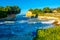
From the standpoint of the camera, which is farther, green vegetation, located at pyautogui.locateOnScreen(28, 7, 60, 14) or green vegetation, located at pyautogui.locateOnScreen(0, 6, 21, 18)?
green vegetation, located at pyautogui.locateOnScreen(28, 7, 60, 14)

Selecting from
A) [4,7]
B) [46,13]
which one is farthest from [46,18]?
[4,7]

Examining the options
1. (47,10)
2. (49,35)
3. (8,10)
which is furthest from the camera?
(8,10)

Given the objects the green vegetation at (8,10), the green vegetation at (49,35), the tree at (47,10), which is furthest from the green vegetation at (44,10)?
the green vegetation at (49,35)

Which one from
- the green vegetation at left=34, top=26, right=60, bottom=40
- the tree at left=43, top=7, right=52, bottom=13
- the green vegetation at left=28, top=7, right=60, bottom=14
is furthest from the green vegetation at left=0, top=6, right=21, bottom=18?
the green vegetation at left=34, top=26, right=60, bottom=40

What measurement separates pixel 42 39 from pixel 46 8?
10166 mm

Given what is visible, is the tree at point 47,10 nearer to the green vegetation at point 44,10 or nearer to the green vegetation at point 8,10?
the green vegetation at point 44,10

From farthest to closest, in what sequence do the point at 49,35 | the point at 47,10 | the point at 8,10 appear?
the point at 8,10, the point at 47,10, the point at 49,35

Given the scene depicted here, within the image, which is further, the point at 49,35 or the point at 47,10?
the point at 47,10

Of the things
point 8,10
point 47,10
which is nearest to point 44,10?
point 47,10

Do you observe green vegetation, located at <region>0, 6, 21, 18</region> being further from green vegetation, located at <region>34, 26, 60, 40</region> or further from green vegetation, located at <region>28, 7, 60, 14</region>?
green vegetation, located at <region>34, 26, 60, 40</region>

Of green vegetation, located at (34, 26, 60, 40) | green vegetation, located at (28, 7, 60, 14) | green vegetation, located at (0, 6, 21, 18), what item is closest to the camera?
green vegetation, located at (34, 26, 60, 40)

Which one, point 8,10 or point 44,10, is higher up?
point 8,10

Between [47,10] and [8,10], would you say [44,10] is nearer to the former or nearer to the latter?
[47,10]

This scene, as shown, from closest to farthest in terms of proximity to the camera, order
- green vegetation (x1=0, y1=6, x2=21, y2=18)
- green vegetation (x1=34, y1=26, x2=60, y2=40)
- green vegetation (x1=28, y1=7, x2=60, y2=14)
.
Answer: green vegetation (x1=34, y1=26, x2=60, y2=40), green vegetation (x1=0, y1=6, x2=21, y2=18), green vegetation (x1=28, y1=7, x2=60, y2=14)
